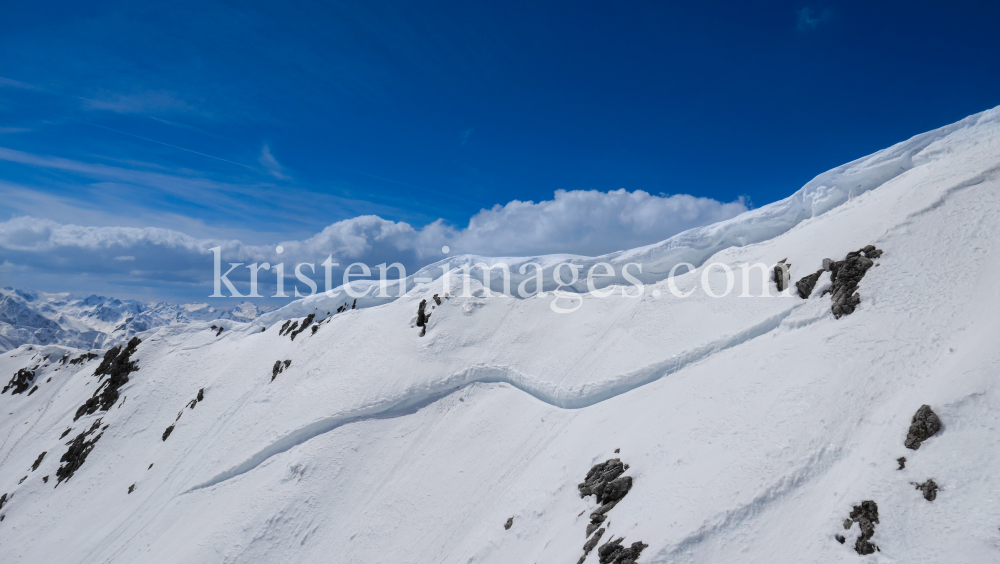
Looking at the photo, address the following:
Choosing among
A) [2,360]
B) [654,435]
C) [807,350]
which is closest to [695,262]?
[807,350]

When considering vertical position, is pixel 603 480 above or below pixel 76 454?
above

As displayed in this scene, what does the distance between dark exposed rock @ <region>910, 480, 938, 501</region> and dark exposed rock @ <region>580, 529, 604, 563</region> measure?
27.9 feet

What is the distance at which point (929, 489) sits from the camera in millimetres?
10523

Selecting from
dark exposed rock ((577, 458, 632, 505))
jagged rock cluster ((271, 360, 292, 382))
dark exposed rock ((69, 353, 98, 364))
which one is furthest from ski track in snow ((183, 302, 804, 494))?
dark exposed rock ((69, 353, 98, 364))

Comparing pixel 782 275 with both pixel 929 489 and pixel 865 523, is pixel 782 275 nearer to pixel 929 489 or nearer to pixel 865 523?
pixel 929 489

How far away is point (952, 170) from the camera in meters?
22.3

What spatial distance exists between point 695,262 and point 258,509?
3343cm

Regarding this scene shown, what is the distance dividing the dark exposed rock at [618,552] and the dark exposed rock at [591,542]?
0.56 metres

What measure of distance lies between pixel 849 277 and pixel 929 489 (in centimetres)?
1157

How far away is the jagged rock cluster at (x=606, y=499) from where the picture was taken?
12.6 m

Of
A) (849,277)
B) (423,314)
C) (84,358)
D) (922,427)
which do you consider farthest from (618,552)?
(84,358)

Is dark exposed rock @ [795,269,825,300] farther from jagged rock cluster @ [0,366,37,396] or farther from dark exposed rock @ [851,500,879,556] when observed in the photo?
jagged rock cluster @ [0,366,37,396]

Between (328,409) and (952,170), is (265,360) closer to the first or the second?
(328,409)

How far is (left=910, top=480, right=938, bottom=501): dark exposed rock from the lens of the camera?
1038 centimetres
